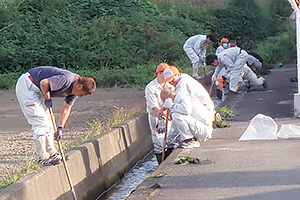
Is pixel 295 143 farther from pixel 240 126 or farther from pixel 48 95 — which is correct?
pixel 48 95

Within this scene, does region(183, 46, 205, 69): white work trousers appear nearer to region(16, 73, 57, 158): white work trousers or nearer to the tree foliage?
the tree foliage

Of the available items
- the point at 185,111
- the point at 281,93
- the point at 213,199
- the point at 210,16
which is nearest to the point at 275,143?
the point at 185,111

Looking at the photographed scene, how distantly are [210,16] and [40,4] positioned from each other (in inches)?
392

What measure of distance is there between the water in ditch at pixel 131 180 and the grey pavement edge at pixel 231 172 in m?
0.96

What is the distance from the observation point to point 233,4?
1374 inches

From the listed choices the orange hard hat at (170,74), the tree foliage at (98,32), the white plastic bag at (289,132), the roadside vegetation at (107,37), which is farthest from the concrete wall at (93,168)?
the tree foliage at (98,32)

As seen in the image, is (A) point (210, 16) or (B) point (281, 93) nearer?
(B) point (281, 93)

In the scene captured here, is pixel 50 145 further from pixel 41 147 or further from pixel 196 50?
pixel 196 50

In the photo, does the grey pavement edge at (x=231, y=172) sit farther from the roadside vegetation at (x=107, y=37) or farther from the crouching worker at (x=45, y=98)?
→ the roadside vegetation at (x=107, y=37)

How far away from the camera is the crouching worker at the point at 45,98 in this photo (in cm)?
723

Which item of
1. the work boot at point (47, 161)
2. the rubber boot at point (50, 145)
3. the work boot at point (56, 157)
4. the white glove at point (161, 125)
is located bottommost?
the white glove at point (161, 125)

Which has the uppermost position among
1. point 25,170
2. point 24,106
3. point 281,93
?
point 24,106

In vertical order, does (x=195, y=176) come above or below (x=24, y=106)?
below

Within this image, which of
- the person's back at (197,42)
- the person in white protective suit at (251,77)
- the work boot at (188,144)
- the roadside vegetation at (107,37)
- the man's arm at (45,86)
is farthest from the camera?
the roadside vegetation at (107,37)
